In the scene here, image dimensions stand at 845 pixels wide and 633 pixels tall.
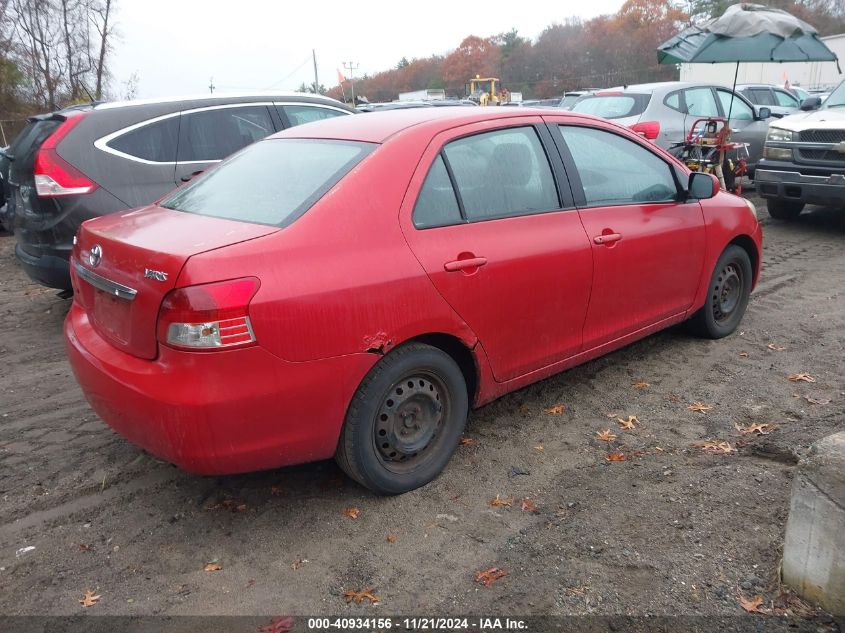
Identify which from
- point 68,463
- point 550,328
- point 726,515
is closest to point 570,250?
point 550,328

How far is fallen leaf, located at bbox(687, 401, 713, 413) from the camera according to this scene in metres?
4.13

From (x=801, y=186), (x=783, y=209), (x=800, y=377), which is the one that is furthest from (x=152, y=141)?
(x=783, y=209)

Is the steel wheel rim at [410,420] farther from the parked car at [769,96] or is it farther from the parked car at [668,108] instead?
the parked car at [769,96]

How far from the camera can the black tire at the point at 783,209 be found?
955 centimetres

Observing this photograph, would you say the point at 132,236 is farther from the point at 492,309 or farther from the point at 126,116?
the point at 126,116

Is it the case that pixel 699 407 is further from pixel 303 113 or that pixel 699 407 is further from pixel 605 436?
pixel 303 113

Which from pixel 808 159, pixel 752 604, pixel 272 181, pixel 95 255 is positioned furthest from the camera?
pixel 808 159

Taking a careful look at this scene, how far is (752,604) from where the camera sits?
254 cm

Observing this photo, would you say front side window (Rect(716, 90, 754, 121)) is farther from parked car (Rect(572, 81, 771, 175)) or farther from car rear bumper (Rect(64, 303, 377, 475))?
car rear bumper (Rect(64, 303, 377, 475))

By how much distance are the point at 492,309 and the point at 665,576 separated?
4.54 ft

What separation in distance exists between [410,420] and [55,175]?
12.0ft

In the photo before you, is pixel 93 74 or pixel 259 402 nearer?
pixel 259 402

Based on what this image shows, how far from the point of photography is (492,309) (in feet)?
11.3

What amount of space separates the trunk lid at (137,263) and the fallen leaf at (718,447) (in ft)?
7.91
